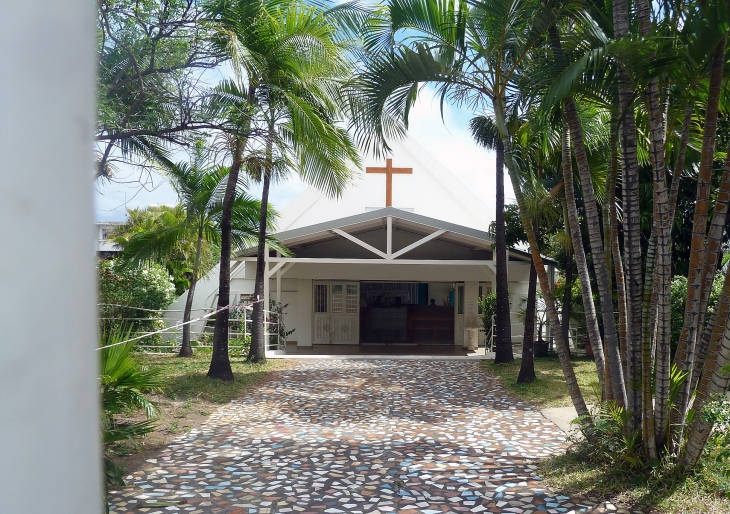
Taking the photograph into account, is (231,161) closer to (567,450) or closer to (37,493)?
(567,450)

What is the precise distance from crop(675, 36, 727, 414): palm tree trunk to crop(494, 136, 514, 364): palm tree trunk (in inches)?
306

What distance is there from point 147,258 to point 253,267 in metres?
4.08

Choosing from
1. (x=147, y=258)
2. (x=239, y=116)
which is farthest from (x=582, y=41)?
(x=147, y=258)

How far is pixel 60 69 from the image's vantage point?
88cm

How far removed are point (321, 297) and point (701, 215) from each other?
14.1 meters

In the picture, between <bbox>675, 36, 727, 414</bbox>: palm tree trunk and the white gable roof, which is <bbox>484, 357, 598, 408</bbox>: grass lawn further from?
the white gable roof

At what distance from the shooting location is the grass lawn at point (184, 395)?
6906 mm

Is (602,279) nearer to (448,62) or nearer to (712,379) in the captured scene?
(712,379)

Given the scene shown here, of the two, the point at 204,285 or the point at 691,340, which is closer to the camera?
the point at 691,340

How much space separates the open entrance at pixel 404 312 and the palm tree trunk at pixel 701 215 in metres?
13.4

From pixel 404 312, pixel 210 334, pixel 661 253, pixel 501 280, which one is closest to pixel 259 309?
pixel 210 334

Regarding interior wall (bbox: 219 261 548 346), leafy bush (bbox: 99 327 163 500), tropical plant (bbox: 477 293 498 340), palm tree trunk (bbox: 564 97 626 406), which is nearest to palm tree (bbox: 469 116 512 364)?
tropical plant (bbox: 477 293 498 340)

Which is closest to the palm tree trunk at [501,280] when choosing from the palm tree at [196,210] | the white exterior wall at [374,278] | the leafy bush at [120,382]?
the white exterior wall at [374,278]

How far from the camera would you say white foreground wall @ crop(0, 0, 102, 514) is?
796mm
